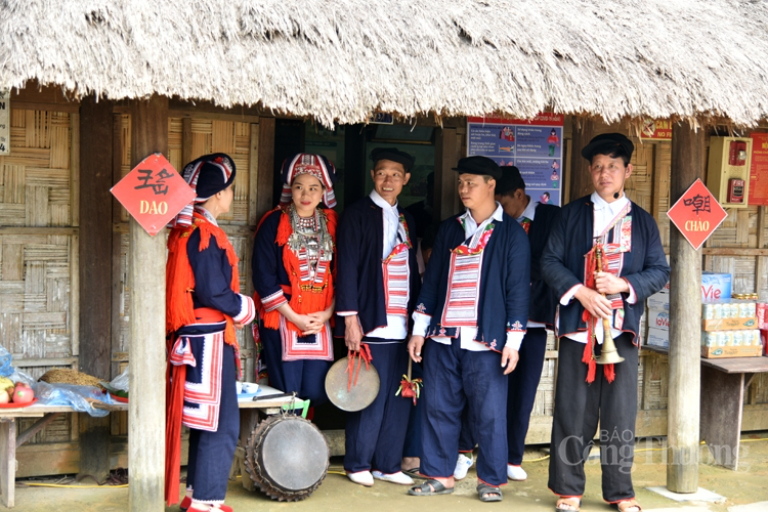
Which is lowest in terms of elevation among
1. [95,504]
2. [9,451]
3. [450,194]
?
[95,504]

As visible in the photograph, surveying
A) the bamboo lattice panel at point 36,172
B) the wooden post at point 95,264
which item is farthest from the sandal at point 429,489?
the bamboo lattice panel at point 36,172

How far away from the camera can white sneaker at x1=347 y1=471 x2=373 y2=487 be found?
4.98 m

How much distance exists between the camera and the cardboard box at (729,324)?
559 centimetres

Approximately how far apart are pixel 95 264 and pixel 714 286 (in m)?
3.97

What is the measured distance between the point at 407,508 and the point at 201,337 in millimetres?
1484

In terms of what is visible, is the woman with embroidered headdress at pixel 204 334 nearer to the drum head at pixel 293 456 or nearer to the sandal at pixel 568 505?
the drum head at pixel 293 456

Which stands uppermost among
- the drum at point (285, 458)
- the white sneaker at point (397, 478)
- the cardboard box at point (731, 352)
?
the cardboard box at point (731, 352)

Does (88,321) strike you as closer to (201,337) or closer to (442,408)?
(201,337)

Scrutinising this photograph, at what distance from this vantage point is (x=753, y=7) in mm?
5652

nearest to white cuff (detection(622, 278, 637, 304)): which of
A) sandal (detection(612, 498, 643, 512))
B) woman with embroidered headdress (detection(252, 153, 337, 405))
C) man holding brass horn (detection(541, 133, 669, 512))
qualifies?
man holding brass horn (detection(541, 133, 669, 512))

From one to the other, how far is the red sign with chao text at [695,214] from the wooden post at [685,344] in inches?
1.7

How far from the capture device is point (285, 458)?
461 centimetres

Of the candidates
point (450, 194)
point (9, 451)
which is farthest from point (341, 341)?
point (9, 451)

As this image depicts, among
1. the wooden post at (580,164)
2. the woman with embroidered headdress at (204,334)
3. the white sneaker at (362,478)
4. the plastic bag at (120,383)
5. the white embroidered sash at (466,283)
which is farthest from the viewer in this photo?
the wooden post at (580,164)
